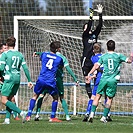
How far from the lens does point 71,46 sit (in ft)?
66.0

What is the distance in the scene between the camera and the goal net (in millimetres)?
19844

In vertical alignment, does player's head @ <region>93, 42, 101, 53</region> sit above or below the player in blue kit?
above

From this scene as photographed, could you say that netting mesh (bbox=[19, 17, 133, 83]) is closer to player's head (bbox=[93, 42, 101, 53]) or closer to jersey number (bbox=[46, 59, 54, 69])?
player's head (bbox=[93, 42, 101, 53])

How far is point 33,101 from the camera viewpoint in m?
16.3

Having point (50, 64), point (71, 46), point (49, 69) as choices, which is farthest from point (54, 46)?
point (71, 46)

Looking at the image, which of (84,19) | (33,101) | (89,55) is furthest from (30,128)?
(84,19)

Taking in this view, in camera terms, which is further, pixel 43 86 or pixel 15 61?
pixel 43 86

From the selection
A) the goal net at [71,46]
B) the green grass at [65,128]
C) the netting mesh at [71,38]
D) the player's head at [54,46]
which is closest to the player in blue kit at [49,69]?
the player's head at [54,46]

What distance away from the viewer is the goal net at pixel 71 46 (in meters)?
19.8

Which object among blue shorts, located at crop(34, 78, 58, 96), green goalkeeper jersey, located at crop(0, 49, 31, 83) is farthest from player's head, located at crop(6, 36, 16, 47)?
blue shorts, located at crop(34, 78, 58, 96)

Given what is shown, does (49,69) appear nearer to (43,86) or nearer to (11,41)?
(43,86)

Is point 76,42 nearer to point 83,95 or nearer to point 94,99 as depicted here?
point 83,95

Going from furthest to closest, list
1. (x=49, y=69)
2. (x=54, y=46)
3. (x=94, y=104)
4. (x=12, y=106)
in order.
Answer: (x=49, y=69)
(x=54, y=46)
(x=94, y=104)
(x=12, y=106)

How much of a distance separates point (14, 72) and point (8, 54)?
1.38 feet
